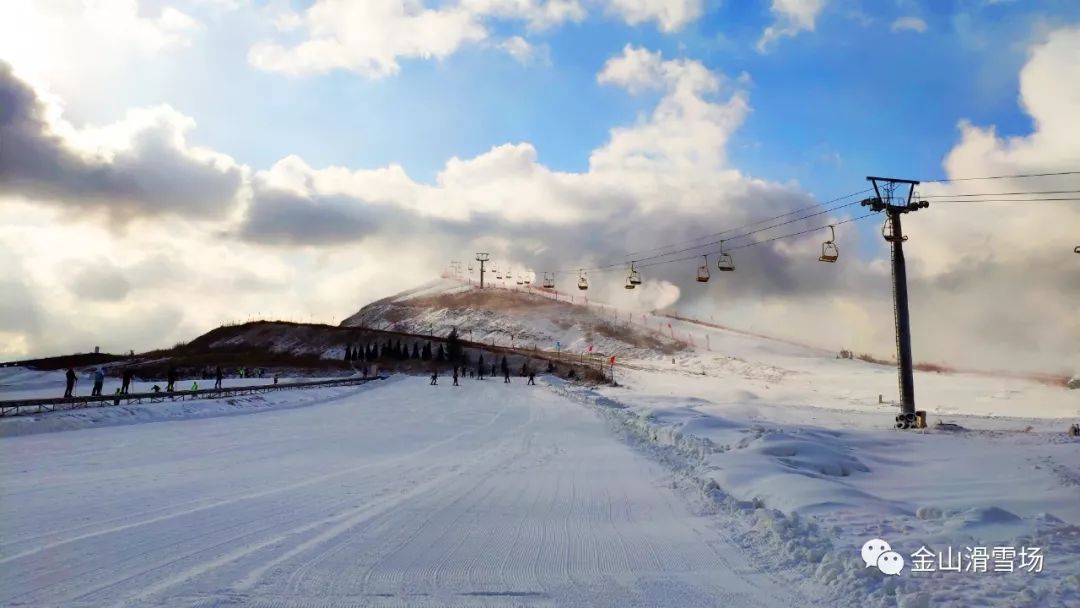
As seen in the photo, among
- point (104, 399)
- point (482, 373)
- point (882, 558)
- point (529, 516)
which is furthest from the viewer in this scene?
point (482, 373)

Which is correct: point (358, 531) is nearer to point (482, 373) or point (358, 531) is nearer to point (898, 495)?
point (898, 495)

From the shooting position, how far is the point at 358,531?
755 centimetres

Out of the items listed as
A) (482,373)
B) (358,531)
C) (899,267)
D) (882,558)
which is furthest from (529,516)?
(482,373)

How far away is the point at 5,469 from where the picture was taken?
1270 cm

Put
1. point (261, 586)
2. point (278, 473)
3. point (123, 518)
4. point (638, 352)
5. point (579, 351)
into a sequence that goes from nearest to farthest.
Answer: point (261, 586) < point (123, 518) < point (278, 473) < point (638, 352) < point (579, 351)

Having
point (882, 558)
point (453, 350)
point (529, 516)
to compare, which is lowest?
point (529, 516)

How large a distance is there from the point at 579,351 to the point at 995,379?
112722 mm

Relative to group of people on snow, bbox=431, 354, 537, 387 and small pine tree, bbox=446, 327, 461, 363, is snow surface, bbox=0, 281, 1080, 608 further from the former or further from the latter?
small pine tree, bbox=446, 327, 461, 363

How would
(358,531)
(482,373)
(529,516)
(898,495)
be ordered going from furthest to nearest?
(482,373), (898,495), (529,516), (358,531)

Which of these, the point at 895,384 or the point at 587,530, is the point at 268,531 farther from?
the point at 895,384

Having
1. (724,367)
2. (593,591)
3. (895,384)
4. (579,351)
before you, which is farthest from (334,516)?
(579,351)

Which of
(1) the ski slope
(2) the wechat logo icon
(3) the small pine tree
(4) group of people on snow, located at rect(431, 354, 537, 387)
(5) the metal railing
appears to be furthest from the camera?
(3) the small pine tree

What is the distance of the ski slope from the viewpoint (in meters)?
5.36

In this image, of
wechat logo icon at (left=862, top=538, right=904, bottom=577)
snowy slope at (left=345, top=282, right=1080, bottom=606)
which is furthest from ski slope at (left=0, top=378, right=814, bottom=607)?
wechat logo icon at (left=862, top=538, right=904, bottom=577)
